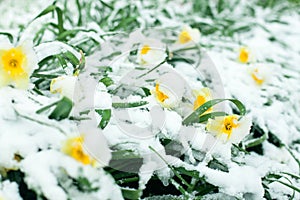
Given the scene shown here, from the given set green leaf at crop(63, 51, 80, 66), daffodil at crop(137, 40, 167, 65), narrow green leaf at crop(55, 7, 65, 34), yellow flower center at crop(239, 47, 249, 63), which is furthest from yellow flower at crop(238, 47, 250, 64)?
green leaf at crop(63, 51, 80, 66)

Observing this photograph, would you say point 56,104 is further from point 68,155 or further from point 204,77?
point 204,77

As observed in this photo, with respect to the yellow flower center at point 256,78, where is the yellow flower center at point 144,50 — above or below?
above

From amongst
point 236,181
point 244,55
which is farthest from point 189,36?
point 236,181

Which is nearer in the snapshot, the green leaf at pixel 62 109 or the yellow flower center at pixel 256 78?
the green leaf at pixel 62 109

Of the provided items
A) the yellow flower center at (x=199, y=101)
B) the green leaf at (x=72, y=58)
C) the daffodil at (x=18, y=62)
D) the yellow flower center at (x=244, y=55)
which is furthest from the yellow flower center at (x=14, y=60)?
the yellow flower center at (x=244, y=55)

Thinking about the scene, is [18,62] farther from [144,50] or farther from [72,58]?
[144,50]

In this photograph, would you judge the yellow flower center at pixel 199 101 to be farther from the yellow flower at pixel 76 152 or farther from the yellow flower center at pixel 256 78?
the yellow flower center at pixel 256 78
